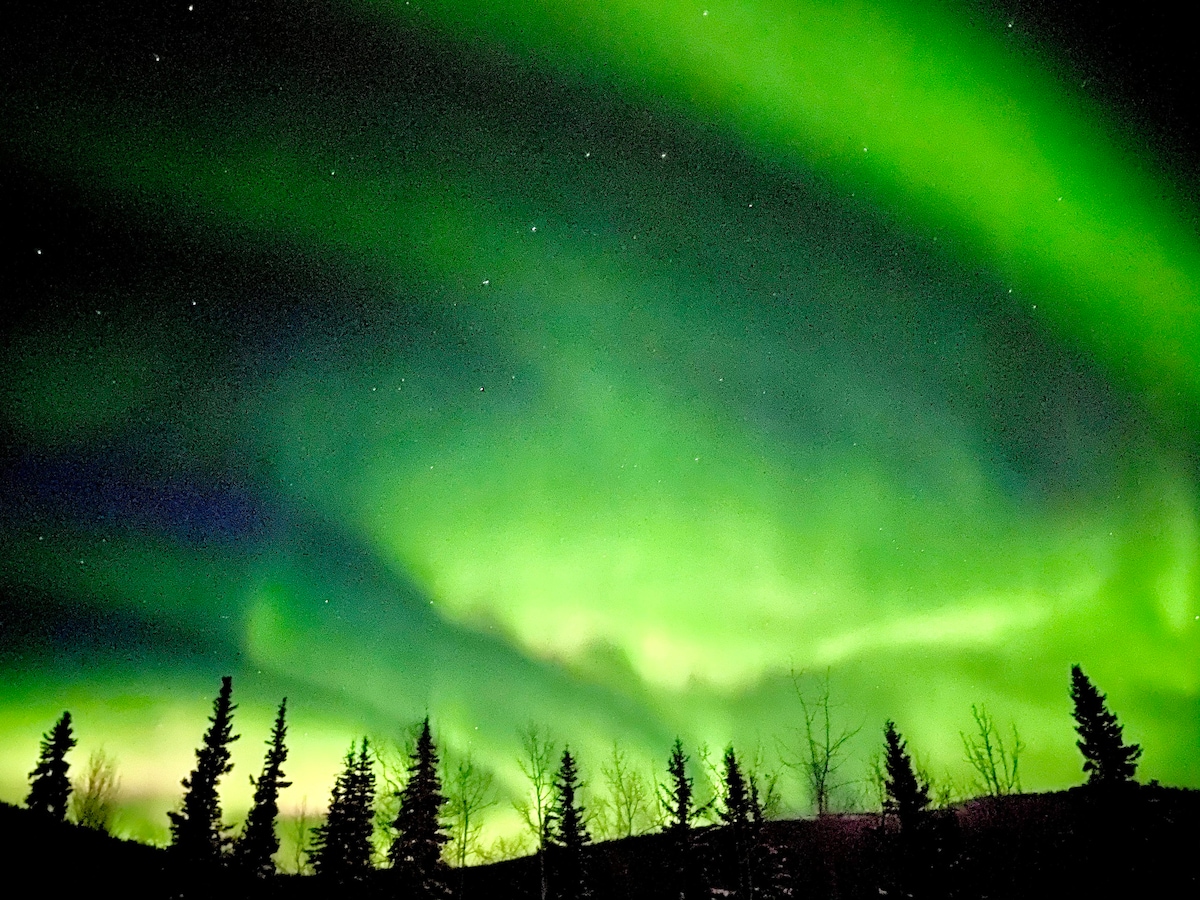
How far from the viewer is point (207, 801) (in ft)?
155

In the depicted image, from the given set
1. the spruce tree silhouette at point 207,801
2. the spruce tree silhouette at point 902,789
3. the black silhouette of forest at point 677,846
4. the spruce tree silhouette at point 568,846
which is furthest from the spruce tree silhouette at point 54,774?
the spruce tree silhouette at point 902,789

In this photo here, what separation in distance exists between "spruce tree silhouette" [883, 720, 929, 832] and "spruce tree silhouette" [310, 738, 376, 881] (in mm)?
34908

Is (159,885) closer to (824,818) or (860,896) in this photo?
(860,896)

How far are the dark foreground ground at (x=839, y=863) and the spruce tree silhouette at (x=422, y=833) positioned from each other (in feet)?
4.33

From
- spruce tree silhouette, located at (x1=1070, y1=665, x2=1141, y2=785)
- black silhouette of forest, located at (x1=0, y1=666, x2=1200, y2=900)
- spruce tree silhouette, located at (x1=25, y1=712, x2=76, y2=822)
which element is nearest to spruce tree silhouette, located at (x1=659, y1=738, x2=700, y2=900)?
black silhouette of forest, located at (x1=0, y1=666, x2=1200, y2=900)

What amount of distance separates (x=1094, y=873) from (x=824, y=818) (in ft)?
86.9

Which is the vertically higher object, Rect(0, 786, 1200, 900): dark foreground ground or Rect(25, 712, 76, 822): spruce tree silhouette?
Rect(25, 712, 76, 822): spruce tree silhouette

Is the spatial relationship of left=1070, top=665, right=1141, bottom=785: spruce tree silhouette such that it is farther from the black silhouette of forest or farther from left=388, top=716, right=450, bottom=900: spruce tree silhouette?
left=388, top=716, right=450, bottom=900: spruce tree silhouette

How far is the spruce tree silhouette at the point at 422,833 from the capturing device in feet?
143

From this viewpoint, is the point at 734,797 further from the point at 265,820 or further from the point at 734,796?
the point at 265,820

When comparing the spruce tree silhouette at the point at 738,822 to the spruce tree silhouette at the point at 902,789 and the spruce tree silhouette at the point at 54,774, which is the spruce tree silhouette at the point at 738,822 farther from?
the spruce tree silhouette at the point at 54,774

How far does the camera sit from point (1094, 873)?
4319 centimetres

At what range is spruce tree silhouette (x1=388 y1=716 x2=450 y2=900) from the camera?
43.7m

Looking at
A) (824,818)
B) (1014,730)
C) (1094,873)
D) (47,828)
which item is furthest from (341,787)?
(1014,730)
